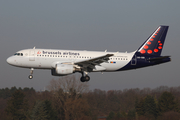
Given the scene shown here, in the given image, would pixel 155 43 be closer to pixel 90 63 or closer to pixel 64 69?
pixel 90 63

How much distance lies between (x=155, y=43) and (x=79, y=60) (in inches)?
551

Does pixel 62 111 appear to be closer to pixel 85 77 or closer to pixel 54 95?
pixel 54 95

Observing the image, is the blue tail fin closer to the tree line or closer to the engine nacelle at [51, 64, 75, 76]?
the engine nacelle at [51, 64, 75, 76]

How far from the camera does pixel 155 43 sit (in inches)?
1721

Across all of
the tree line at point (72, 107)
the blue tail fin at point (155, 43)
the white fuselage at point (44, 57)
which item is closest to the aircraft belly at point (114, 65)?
the white fuselage at point (44, 57)

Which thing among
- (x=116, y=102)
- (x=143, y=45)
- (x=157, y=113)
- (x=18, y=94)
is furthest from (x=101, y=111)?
(x=143, y=45)

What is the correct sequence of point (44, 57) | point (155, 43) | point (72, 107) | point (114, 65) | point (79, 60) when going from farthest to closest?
point (72, 107), point (155, 43), point (114, 65), point (79, 60), point (44, 57)

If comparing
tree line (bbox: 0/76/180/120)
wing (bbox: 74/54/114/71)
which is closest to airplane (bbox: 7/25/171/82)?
wing (bbox: 74/54/114/71)

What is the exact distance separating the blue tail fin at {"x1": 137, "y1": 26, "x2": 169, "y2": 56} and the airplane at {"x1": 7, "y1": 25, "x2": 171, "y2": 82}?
0.61m

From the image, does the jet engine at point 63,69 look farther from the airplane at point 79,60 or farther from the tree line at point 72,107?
the tree line at point 72,107

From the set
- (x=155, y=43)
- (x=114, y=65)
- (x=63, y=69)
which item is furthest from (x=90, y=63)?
(x=155, y=43)

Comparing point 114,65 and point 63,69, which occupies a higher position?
point 114,65

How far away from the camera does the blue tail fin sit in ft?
141

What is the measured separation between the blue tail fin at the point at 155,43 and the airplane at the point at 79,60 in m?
0.61
